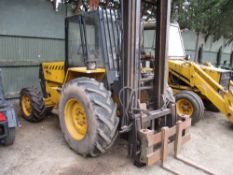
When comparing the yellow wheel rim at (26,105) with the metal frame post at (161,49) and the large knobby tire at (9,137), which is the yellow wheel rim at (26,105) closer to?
the large knobby tire at (9,137)

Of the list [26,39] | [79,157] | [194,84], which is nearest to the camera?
[79,157]

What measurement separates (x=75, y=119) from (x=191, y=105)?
2.65 meters

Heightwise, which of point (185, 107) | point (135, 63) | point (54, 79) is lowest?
point (185, 107)

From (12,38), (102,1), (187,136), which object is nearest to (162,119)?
(187,136)

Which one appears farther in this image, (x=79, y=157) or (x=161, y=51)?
(x=161, y=51)

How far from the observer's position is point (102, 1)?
812 centimetres

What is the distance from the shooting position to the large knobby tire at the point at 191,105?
4856 millimetres

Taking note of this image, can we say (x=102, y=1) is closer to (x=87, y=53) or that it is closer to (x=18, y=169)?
(x=87, y=53)

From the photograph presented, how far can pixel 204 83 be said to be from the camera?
515cm

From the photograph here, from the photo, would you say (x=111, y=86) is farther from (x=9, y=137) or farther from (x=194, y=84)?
(x=194, y=84)

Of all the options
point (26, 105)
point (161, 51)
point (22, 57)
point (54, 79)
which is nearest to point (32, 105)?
point (26, 105)

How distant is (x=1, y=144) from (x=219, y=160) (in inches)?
134

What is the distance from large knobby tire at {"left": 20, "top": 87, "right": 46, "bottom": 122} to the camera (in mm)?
4621

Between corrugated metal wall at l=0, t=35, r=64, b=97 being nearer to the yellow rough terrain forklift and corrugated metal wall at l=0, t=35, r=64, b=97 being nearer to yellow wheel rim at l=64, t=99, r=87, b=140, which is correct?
the yellow rough terrain forklift
